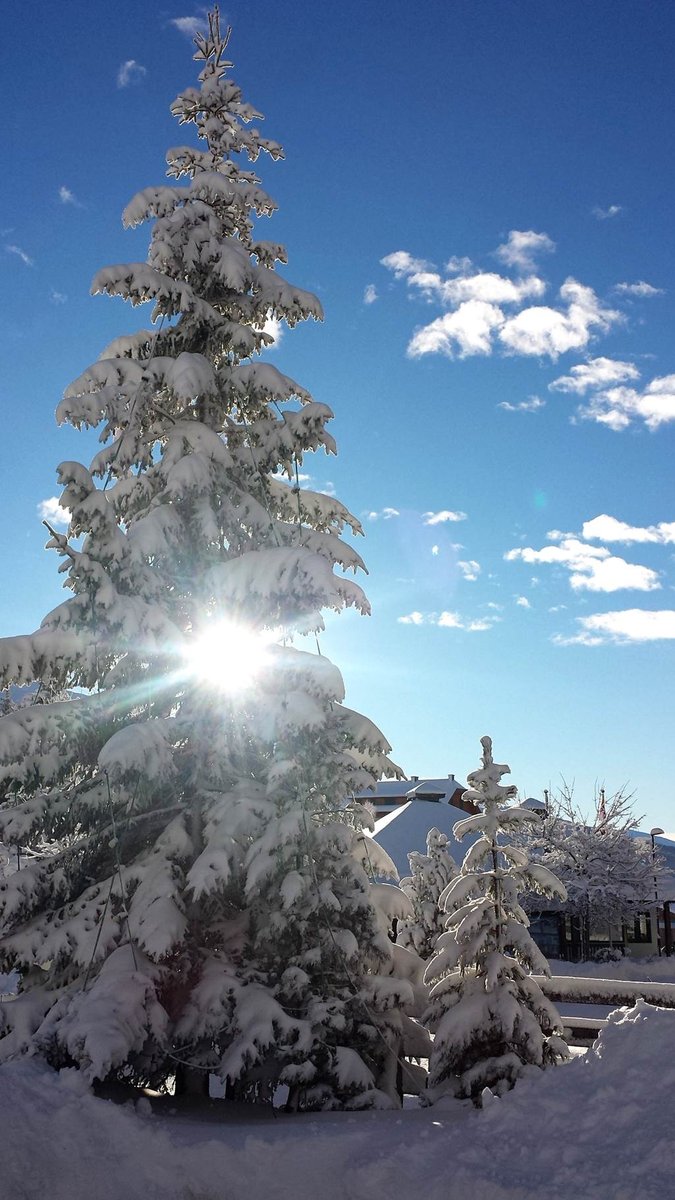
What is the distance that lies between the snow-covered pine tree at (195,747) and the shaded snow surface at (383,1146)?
26.5 inches

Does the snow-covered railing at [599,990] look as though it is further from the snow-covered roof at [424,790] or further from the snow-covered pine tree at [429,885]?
the snow-covered roof at [424,790]

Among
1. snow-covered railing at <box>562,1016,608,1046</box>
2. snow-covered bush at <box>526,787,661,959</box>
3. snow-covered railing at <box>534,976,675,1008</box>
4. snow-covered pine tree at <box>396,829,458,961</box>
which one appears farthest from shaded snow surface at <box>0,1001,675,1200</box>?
snow-covered bush at <box>526,787,661,959</box>

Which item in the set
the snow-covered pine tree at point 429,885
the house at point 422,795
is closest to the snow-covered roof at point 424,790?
the house at point 422,795

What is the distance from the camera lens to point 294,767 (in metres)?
10.4

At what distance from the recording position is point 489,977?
410 inches

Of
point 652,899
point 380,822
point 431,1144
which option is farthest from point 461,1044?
point 380,822

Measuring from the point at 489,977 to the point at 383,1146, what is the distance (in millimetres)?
2888

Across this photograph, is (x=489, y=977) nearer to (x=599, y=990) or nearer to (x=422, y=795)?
(x=599, y=990)

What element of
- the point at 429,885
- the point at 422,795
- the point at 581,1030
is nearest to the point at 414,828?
the point at 422,795

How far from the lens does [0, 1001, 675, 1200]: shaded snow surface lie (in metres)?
6.85

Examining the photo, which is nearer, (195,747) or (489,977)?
(489,977)

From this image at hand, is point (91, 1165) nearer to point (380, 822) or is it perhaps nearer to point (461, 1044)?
point (461, 1044)

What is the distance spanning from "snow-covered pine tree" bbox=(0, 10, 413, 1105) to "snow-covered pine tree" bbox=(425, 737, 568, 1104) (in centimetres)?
66

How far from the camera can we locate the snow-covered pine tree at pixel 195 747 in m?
9.59
